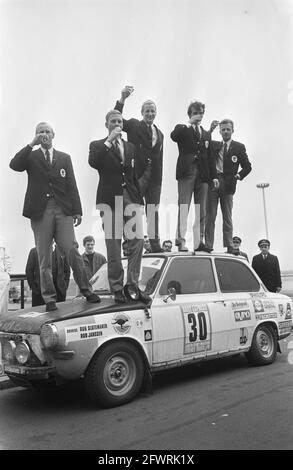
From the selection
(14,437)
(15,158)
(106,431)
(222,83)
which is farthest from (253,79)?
(14,437)

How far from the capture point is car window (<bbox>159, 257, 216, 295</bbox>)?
534 centimetres

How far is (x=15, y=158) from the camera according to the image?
4.83 m

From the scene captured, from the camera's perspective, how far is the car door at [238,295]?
19.0ft

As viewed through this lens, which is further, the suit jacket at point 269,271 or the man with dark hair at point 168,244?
the suit jacket at point 269,271

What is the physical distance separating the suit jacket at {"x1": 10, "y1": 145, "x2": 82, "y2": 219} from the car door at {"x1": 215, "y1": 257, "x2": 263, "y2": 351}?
2.10 m

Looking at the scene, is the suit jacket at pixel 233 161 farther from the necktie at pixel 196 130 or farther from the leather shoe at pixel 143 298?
the leather shoe at pixel 143 298

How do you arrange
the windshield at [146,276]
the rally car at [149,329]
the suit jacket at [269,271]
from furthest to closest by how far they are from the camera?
1. the suit jacket at [269,271]
2. the windshield at [146,276]
3. the rally car at [149,329]

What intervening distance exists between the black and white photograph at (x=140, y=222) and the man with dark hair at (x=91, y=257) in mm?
1287

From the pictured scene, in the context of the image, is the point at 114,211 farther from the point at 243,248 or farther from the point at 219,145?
the point at 243,248

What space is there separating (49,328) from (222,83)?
337 centimetres

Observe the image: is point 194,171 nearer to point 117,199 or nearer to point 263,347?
point 117,199

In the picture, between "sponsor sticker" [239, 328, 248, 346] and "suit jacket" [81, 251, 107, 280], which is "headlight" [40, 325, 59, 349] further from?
"suit jacket" [81, 251, 107, 280]

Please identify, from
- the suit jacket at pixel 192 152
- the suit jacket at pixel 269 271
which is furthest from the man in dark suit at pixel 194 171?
the suit jacket at pixel 269 271

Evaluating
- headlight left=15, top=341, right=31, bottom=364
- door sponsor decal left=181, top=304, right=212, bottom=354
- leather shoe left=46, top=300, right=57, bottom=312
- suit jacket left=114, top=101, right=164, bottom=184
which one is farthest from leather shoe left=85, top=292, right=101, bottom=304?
suit jacket left=114, top=101, right=164, bottom=184
